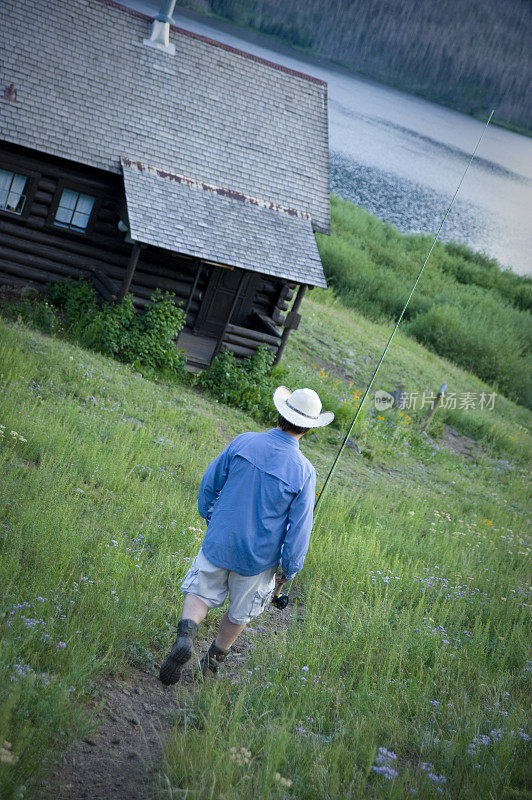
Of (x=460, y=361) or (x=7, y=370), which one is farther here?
(x=460, y=361)

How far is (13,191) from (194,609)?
1116cm

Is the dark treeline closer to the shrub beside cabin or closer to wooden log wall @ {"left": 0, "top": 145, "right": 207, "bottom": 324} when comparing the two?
the shrub beside cabin

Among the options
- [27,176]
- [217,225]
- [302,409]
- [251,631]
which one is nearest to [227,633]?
[251,631]

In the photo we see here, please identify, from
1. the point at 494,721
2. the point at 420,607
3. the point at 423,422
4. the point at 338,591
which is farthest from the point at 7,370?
the point at 423,422

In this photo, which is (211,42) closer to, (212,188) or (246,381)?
(212,188)

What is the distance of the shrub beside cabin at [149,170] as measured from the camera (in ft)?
39.7

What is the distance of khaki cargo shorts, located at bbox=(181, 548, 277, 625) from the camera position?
4016mm

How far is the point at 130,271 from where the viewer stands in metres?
11.9

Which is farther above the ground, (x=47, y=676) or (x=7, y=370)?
(x=47, y=676)

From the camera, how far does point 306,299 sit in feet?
73.3

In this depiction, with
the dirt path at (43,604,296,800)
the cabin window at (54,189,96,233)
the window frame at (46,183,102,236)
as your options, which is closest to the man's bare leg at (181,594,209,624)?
the dirt path at (43,604,296,800)

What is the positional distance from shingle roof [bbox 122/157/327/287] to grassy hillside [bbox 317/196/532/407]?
40.0ft

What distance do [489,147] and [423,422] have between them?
1645 inches

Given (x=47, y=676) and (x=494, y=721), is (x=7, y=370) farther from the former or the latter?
(x=494, y=721)
